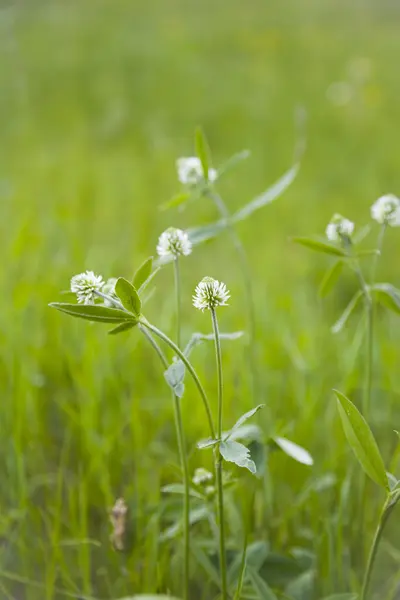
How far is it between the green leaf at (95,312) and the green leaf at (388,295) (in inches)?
12.8

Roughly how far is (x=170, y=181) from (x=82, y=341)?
3.90 ft

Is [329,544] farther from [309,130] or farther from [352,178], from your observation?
[309,130]

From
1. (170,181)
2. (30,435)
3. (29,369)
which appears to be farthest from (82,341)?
(170,181)

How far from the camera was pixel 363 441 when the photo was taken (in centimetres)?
62

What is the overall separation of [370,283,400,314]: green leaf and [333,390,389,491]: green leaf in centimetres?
20

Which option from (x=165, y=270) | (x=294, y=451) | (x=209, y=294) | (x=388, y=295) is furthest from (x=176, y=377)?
(x=165, y=270)

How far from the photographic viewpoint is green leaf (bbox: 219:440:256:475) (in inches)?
21.9

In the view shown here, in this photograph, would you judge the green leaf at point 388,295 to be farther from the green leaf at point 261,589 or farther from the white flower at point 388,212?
the green leaf at point 261,589

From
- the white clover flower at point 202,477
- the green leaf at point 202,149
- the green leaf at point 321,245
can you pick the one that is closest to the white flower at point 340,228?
the green leaf at point 321,245

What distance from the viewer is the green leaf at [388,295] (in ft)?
2.58

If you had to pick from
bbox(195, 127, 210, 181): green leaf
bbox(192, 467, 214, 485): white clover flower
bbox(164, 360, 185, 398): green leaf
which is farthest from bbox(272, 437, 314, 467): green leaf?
bbox(195, 127, 210, 181): green leaf

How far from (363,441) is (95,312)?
0.83 feet

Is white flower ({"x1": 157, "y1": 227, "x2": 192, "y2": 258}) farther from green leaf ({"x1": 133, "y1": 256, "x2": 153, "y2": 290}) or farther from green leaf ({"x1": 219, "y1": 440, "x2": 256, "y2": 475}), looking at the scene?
green leaf ({"x1": 219, "y1": 440, "x2": 256, "y2": 475})

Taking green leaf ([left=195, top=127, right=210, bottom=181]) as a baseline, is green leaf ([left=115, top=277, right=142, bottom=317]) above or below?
below
